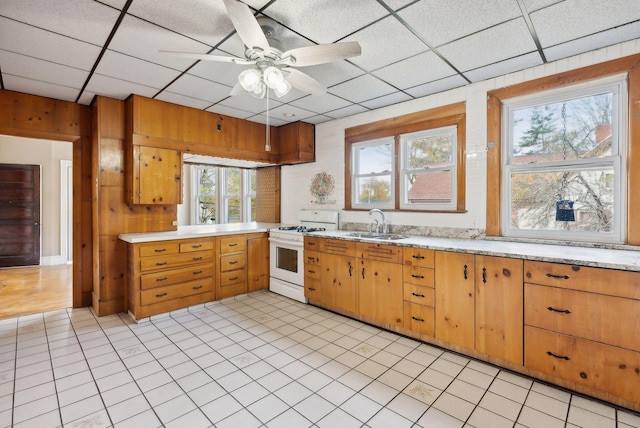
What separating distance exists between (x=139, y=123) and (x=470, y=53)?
3589 mm

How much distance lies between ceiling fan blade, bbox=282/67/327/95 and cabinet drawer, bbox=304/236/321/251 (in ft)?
6.22

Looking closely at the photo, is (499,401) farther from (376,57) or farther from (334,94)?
(334,94)

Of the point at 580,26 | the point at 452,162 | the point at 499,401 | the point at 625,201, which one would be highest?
the point at 580,26

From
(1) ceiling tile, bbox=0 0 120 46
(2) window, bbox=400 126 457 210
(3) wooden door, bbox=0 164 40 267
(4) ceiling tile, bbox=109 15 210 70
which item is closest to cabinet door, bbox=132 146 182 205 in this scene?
(4) ceiling tile, bbox=109 15 210 70

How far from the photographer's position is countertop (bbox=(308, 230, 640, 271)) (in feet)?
6.64

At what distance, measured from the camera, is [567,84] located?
2.69m

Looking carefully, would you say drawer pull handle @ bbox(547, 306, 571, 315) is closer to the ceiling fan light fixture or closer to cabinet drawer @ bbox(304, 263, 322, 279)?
cabinet drawer @ bbox(304, 263, 322, 279)

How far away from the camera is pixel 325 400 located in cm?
210

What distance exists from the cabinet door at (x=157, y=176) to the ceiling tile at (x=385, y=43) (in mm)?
2619

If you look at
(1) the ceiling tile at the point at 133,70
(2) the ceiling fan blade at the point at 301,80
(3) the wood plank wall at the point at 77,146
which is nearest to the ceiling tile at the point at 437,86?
(2) the ceiling fan blade at the point at 301,80

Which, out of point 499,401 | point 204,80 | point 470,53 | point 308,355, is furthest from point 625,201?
point 204,80

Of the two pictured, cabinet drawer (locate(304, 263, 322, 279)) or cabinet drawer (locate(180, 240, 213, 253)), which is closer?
cabinet drawer (locate(180, 240, 213, 253))

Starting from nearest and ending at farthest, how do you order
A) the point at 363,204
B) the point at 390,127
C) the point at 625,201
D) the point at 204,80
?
the point at 625,201
the point at 204,80
the point at 390,127
the point at 363,204

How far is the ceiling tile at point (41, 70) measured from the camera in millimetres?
2657
